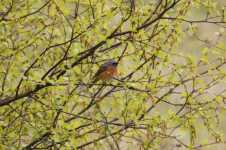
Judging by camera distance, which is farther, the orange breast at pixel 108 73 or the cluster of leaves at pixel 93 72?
the orange breast at pixel 108 73

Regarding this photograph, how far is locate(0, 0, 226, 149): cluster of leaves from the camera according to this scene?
755 cm

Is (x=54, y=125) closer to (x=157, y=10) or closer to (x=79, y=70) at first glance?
(x=79, y=70)

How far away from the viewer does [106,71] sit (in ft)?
27.1

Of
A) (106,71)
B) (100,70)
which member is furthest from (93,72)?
(106,71)

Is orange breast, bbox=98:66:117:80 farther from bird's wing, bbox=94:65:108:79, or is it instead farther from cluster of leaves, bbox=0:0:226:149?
cluster of leaves, bbox=0:0:226:149

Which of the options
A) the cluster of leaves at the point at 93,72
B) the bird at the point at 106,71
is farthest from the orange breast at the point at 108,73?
the cluster of leaves at the point at 93,72

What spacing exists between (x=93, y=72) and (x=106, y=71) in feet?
2.48

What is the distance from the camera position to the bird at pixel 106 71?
8.27 meters

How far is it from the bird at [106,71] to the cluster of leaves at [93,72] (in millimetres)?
94

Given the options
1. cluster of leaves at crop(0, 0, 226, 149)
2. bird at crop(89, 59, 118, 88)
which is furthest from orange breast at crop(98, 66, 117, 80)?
cluster of leaves at crop(0, 0, 226, 149)

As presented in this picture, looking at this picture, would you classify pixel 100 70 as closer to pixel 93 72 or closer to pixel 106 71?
pixel 106 71

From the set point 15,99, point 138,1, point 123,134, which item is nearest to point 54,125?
point 15,99

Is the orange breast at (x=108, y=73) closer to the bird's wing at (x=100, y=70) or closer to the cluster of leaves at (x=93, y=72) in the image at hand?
the bird's wing at (x=100, y=70)

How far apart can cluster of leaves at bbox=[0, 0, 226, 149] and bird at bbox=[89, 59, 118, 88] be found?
9 centimetres
